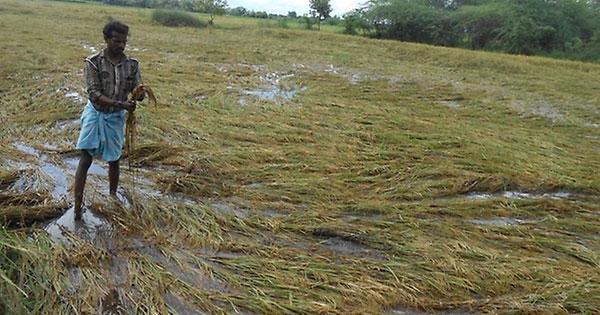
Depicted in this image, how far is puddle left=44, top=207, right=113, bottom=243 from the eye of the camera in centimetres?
290

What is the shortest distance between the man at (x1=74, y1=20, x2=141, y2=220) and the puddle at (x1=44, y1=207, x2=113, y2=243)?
0.21ft

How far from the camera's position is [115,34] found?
2875mm

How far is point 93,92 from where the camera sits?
2912 mm

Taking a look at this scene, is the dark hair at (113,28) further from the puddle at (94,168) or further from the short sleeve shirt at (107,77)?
the puddle at (94,168)

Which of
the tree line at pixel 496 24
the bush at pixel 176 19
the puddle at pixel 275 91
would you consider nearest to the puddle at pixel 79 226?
the puddle at pixel 275 91

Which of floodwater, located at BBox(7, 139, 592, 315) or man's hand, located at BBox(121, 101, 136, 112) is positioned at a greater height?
man's hand, located at BBox(121, 101, 136, 112)

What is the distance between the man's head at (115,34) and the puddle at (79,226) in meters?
1.20

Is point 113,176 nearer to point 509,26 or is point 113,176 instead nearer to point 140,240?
point 140,240

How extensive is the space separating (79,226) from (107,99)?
2.96 feet

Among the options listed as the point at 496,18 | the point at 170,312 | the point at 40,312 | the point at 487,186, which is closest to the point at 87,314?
the point at 40,312

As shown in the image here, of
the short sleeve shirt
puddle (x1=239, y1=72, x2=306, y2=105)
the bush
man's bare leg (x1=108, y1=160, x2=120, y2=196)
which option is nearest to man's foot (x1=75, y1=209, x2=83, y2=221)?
man's bare leg (x1=108, y1=160, x2=120, y2=196)

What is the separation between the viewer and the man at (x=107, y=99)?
291 centimetres

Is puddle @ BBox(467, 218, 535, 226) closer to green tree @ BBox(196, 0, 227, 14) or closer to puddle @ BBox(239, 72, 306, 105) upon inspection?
puddle @ BBox(239, 72, 306, 105)

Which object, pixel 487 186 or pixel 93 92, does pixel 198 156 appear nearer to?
pixel 93 92
